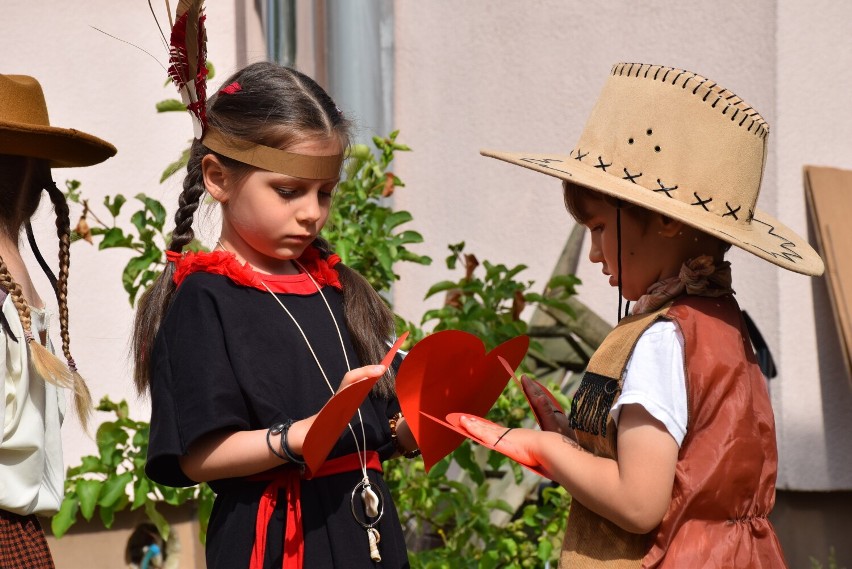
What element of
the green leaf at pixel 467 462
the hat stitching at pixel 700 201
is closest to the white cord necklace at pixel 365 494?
the hat stitching at pixel 700 201

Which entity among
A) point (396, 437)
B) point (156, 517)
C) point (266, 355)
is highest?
point (266, 355)

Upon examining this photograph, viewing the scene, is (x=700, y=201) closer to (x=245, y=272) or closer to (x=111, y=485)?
(x=245, y=272)

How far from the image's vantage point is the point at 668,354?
1.95 meters

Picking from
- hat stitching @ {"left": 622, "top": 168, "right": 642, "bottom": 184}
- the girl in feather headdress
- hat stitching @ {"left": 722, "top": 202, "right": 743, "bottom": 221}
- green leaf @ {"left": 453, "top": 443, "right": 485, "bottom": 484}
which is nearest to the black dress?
the girl in feather headdress

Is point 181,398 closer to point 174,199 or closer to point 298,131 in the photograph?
point 298,131

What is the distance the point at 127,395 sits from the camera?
14.5 feet

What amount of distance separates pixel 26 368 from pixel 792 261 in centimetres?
145

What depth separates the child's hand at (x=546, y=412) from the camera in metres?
2.26

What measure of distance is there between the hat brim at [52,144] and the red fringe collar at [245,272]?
0.41 meters

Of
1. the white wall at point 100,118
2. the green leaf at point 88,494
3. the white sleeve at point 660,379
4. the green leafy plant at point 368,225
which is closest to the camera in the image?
the white sleeve at point 660,379

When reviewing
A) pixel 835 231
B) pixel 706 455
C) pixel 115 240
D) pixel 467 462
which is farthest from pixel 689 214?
pixel 835 231

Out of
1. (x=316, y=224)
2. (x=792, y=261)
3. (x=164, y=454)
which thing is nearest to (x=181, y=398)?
(x=164, y=454)

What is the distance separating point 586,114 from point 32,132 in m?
2.70

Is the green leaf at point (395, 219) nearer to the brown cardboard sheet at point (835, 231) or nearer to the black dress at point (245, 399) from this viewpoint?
the black dress at point (245, 399)
